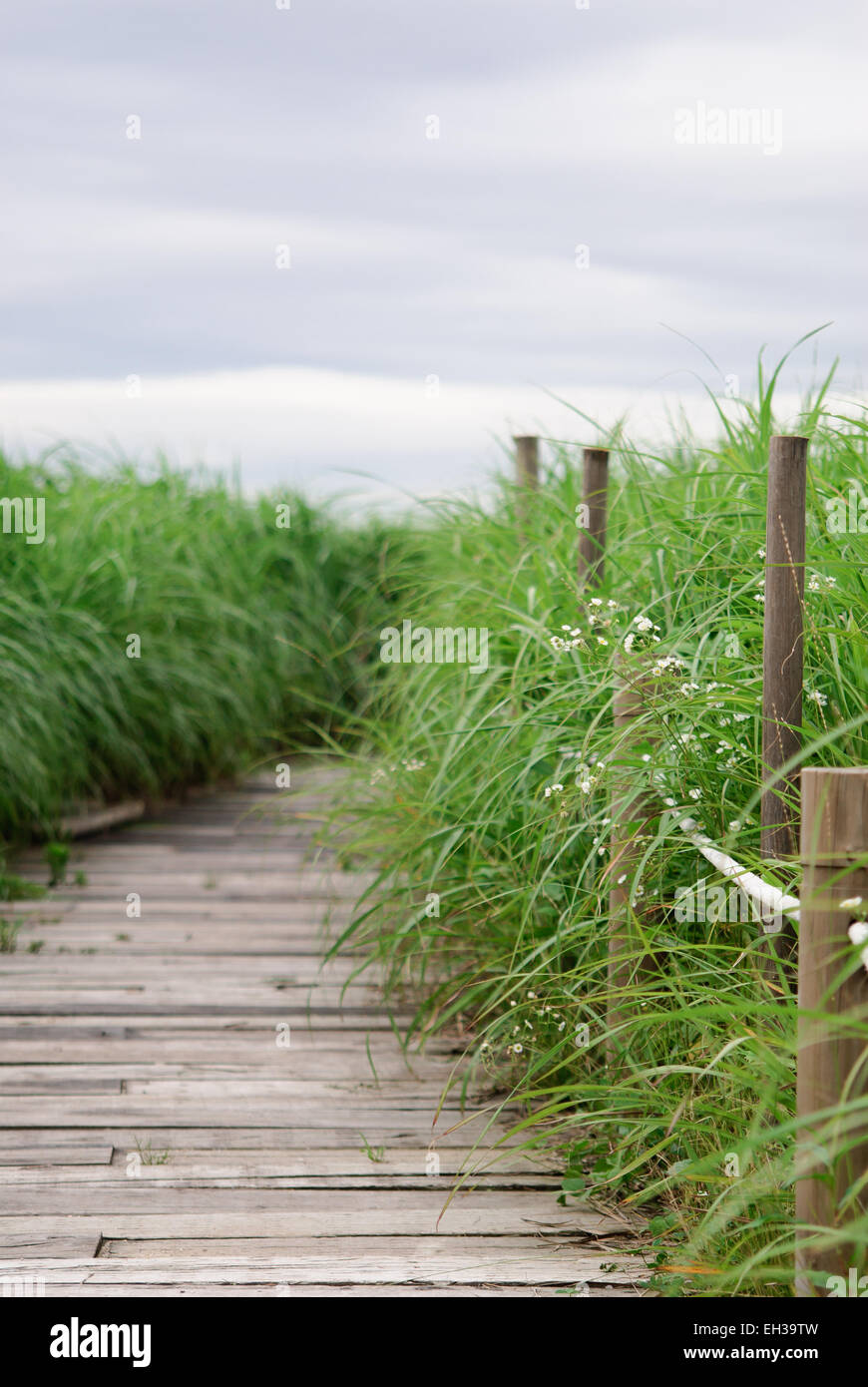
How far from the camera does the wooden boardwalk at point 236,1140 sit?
81.4 inches

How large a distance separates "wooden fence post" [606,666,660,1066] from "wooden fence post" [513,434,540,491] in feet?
6.77

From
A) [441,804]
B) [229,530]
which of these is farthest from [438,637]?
[229,530]

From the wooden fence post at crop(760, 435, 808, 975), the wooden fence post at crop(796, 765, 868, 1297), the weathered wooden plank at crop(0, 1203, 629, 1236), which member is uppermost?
the wooden fence post at crop(760, 435, 808, 975)

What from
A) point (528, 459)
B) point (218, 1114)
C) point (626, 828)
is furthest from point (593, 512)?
point (218, 1114)

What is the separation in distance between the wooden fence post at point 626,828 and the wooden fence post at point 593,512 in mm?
753

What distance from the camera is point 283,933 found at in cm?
435

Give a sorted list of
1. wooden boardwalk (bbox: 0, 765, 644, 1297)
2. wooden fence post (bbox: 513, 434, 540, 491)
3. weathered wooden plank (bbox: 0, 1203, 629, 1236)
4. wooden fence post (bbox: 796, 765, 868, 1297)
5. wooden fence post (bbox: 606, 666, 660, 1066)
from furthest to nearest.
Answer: wooden fence post (bbox: 513, 434, 540, 491)
wooden fence post (bbox: 606, 666, 660, 1066)
weathered wooden plank (bbox: 0, 1203, 629, 1236)
wooden boardwalk (bbox: 0, 765, 644, 1297)
wooden fence post (bbox: 796, 765, 868, 1297)

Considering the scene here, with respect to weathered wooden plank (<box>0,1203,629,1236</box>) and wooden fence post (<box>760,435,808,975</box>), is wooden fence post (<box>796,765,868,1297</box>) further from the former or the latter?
weathered wooden plank (<box>0,1203,629,1236</box>)

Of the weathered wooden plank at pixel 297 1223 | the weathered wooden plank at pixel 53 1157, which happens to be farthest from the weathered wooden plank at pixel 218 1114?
the weathered wooden plank at pixel 297 1223

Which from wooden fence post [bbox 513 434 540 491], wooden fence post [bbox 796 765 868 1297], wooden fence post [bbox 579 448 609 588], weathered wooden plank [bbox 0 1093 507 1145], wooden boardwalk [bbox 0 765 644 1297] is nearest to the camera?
wooden fence post [bbox 796 765 868 1297]

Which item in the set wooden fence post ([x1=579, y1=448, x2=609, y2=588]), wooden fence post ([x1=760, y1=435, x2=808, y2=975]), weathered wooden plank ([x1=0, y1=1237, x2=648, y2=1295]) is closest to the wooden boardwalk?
weathered wooden plank ([x1=0, y1=1237, x2=648, y2=1295])

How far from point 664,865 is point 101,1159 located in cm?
123

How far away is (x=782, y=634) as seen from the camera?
85.3 inches

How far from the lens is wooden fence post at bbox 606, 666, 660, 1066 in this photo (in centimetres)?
237
